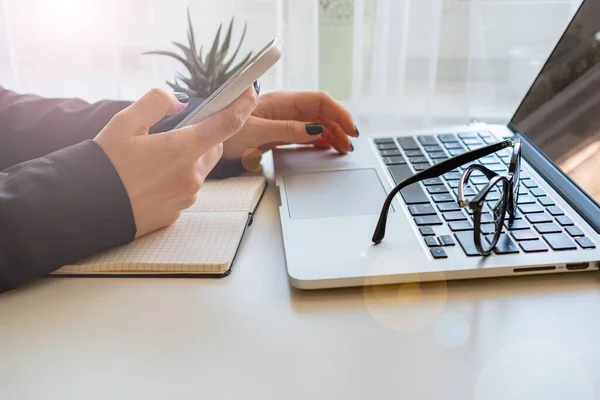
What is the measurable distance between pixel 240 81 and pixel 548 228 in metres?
0.32

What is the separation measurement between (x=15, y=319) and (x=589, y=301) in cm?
48

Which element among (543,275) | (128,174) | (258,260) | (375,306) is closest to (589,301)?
(543,275)

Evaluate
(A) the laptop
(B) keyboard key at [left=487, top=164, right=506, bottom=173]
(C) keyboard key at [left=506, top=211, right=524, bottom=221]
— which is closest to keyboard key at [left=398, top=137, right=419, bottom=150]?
(A) the laptop

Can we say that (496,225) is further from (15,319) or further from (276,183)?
(15,319)

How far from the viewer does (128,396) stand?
374 mm

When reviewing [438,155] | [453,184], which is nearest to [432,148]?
[438,155]

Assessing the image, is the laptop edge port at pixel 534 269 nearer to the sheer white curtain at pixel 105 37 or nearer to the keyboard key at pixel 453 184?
the keyboard key at pixel 453 184

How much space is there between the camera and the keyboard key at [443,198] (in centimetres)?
59

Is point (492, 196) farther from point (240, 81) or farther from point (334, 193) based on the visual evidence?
point (240, 81)

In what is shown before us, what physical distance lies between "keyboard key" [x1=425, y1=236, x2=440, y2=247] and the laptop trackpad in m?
0.08

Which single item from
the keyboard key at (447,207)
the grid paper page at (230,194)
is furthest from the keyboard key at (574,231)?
the grid paper page at (230,194)

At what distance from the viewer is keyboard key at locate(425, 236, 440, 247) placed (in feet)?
1.68

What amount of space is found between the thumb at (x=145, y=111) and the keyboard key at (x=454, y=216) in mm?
305

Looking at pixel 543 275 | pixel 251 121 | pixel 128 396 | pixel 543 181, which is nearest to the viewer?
pixel 128 396
